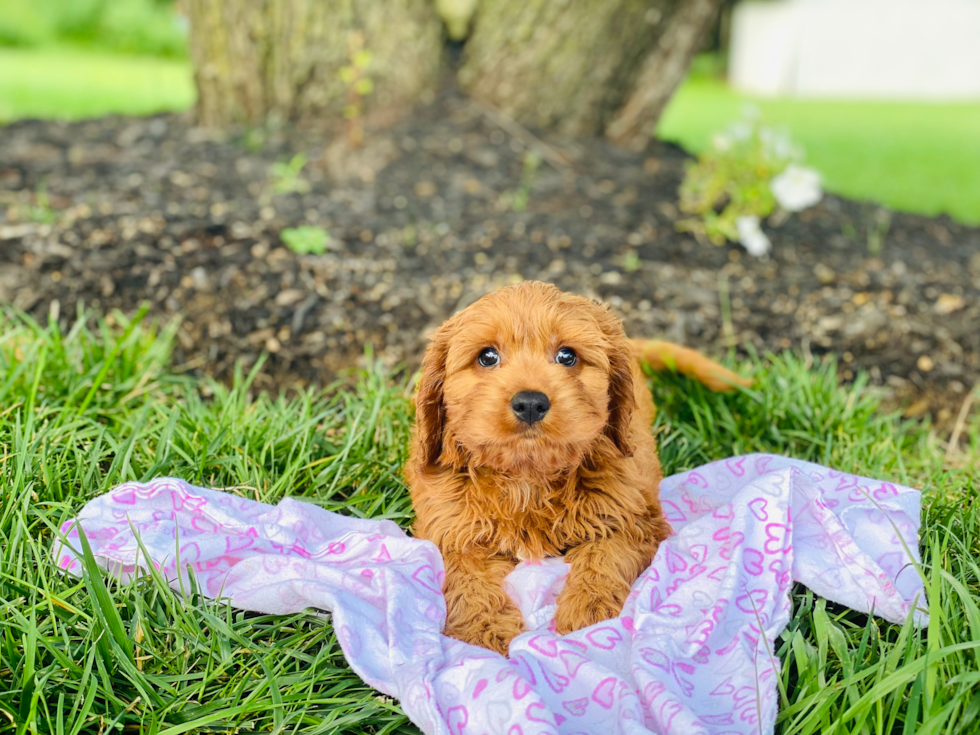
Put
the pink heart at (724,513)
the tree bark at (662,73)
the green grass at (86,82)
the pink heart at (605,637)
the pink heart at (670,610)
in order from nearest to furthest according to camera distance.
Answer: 1. the pink heart at (605,637)
2. the pink heart at (670,610)
3. the pink heart at (724,513)
4. the tree bark at (662,73)
5. the green grass at (86,82)

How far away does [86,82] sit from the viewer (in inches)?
488

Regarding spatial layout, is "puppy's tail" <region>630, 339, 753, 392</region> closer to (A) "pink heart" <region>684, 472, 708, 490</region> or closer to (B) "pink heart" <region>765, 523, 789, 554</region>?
(A) "pink heart" <region>684, 472, 708, 490</region>

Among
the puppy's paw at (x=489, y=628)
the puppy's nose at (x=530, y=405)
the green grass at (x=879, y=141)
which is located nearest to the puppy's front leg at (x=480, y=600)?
the puppy's paw at (x=489, y=628)

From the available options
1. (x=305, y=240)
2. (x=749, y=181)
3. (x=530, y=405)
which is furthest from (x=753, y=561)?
(x=749, y=181)

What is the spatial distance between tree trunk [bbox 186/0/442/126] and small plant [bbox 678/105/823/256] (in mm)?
2052

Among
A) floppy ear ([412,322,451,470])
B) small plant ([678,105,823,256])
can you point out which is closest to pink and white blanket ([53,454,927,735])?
floppy ear ([412,322,451,470])

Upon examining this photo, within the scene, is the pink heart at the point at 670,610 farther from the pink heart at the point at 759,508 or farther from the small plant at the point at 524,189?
the small plant at the point at 524,189

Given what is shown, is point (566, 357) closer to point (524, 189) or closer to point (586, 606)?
point (586, 606)

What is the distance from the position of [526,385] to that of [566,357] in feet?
0.71

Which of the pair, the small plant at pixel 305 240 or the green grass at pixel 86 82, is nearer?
the small plant at pixel 305 240

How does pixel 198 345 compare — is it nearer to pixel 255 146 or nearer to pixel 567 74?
pixel 255 146

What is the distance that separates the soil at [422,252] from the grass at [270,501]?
0.32m

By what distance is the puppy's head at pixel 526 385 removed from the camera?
2.17 metres

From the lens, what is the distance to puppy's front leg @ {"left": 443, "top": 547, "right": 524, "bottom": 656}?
234cm
